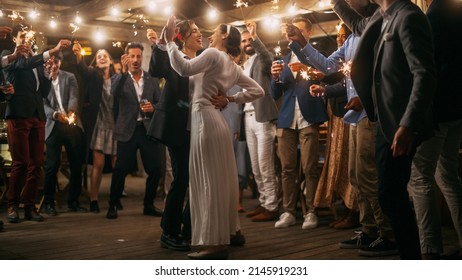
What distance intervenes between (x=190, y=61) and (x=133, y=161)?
212 centimetres

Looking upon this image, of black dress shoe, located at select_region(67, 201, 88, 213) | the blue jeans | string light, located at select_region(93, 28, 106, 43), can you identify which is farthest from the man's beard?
string light, located at select_region(93, 28, 106, 43)

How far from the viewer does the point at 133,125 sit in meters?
4.80

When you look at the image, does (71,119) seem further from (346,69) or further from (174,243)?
(346,69)

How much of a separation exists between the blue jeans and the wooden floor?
449 mm

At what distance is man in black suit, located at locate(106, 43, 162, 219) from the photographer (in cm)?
475

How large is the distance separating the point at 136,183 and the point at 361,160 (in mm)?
5450

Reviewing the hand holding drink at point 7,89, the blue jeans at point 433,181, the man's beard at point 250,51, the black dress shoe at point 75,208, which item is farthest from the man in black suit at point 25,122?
the blue jeans at point 433,181

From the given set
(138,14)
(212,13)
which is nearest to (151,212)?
(138,14)

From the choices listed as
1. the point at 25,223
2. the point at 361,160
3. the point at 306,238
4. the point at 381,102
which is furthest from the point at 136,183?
the point at 381,102

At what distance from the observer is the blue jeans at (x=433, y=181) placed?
8.38 feet

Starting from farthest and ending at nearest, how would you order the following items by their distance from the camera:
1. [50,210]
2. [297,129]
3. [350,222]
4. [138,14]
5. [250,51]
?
[138,14] < [50,210] < [250,51] < [297,129] < [350,222]

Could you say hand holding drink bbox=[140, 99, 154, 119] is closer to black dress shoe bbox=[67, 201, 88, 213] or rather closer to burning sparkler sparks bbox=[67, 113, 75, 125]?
burning sparkler sparks bbox=[67, 113, 75, 125]
